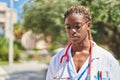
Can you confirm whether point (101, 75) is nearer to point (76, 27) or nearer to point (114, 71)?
point (114, 71)

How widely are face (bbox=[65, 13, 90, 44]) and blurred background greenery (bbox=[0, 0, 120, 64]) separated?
1.74 meters

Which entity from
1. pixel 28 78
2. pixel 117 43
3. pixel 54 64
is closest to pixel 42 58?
pixel 28 78

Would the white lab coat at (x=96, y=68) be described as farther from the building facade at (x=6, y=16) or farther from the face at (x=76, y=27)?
the building facade at (x=6, y=16)

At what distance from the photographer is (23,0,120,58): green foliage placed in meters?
3.33

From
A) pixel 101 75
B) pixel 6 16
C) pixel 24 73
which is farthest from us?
pixel 6 16

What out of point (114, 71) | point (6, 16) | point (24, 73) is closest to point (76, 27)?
point (114, 71)

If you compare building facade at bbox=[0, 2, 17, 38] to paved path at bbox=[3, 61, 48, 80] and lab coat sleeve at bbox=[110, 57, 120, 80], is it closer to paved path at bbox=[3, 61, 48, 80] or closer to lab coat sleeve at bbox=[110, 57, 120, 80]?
paved path at bbox=[3, 61, 48, 80]

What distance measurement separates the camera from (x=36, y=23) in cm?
643

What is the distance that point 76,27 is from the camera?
150 centimetres

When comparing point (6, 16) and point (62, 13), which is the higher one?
point (6, 16)

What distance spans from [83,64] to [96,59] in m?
0.06

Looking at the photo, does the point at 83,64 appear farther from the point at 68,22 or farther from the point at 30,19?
the point at 30,19

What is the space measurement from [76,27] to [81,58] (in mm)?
139

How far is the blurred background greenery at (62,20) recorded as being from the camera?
3.37 meters
